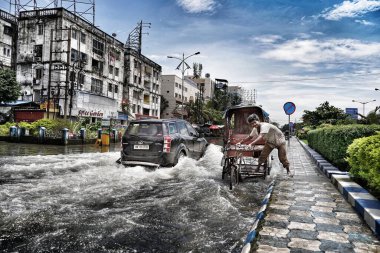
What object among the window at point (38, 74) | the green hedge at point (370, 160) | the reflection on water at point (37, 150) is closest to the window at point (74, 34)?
the window at point (38, 74)

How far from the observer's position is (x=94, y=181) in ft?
25.1

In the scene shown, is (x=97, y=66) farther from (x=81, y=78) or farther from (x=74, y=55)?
(x=74, y=55)

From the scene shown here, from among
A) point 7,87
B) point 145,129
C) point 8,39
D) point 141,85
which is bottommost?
point 145,129

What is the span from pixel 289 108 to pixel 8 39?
34250mm

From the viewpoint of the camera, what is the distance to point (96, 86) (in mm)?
40156

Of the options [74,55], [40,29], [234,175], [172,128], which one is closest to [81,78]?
[74,55]

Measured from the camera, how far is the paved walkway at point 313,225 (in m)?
3.56

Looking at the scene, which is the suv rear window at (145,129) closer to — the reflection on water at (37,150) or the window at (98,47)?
the reflection on water at (37,150)

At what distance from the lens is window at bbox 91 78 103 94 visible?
129 ft

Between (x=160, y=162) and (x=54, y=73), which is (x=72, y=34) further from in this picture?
(x=160, y=162)

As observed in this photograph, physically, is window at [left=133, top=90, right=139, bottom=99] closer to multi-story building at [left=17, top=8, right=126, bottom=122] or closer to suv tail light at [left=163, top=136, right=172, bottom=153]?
multi-story building at [left=17, top=8, right=126, bottom=122]

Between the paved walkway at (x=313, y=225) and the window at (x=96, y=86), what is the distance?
36058 millimetres

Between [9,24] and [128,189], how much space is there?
38253 millimetres

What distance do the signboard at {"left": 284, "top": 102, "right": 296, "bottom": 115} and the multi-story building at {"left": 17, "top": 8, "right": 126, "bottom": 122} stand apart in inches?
909
